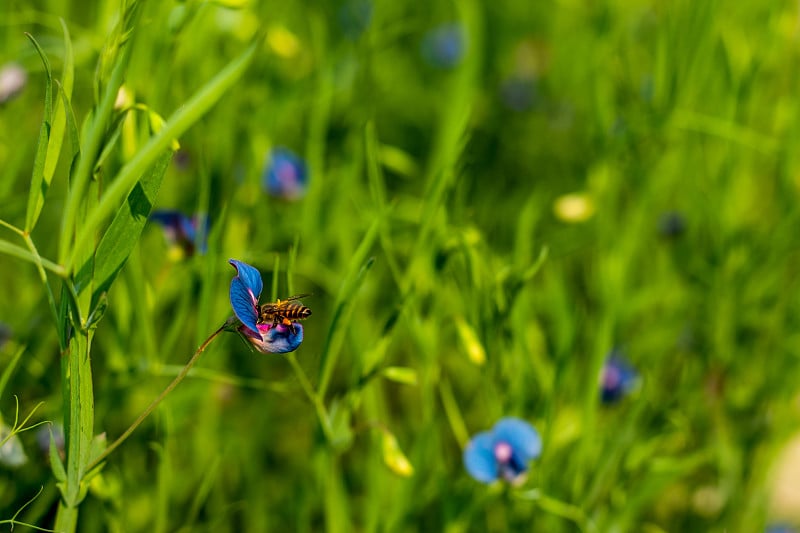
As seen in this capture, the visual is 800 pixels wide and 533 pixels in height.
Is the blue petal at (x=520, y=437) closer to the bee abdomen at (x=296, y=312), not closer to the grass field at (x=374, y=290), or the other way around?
the grass field at (x=374, y=290)

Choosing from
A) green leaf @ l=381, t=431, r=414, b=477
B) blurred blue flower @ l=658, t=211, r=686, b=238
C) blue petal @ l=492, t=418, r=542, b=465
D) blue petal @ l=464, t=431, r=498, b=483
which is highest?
blurred blue flower @ l=658, t=211, r=686, b=238

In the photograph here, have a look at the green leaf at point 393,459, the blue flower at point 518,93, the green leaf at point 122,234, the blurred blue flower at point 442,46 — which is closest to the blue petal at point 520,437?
the green leaf at point 393,459

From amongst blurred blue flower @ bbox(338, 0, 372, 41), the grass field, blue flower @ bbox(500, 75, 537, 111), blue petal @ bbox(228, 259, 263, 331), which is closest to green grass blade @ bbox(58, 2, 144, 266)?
the grass field

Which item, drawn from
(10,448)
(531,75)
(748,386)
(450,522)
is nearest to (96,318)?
(10,448)

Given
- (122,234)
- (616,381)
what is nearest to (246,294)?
(122,234)

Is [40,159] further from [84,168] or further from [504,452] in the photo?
[504,452]

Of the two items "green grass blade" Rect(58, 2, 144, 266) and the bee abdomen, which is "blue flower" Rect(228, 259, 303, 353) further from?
"green grass blade" Rect(58, 2, 144, 266)
